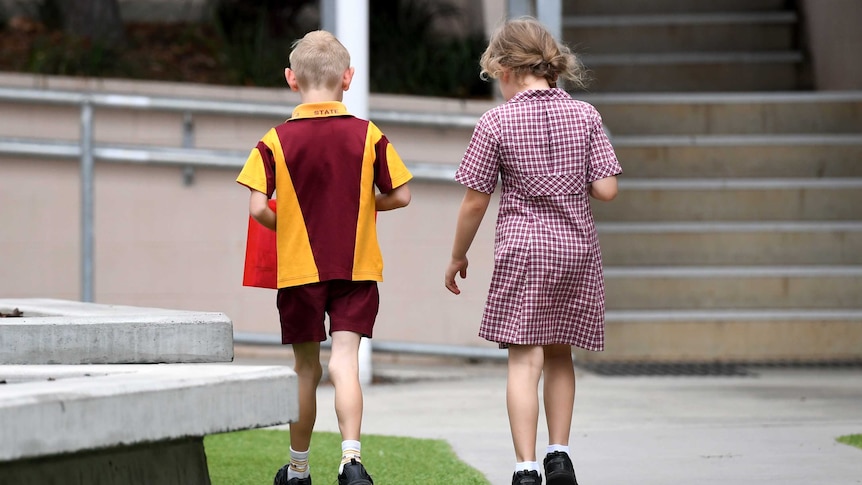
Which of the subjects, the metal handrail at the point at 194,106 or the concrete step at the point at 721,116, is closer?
the metal handrail at the point at 194,106

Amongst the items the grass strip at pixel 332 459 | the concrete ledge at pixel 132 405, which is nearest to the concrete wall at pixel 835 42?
the grass strip at pixel 332 459

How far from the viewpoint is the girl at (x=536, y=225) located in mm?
3859

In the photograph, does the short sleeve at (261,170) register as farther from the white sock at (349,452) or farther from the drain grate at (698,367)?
the drain grate at (698,367)

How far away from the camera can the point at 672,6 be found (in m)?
10.9

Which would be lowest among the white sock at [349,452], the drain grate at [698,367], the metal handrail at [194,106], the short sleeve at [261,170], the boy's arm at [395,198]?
the drain grate at [698,367]

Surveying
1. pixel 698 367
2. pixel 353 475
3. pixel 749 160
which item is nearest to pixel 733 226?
pixel 749 160

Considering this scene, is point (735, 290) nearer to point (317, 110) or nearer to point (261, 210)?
point (317, 110)

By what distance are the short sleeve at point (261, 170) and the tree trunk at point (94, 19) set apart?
5376 mm

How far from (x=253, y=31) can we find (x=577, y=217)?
17.9 feet

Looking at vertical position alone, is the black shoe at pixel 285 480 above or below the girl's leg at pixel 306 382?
below

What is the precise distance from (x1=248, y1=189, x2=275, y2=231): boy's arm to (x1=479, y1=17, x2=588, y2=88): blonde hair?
2.57 ft

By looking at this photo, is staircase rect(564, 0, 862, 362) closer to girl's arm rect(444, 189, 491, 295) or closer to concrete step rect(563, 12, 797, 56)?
concrete step rect(563, 12, 797, 56)

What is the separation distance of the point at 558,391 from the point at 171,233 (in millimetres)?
4300

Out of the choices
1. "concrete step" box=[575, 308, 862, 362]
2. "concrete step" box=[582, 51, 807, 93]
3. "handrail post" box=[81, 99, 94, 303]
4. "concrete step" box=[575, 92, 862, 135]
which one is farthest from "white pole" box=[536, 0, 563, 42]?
"concrete step" box=[582, 51, 807, 93]
